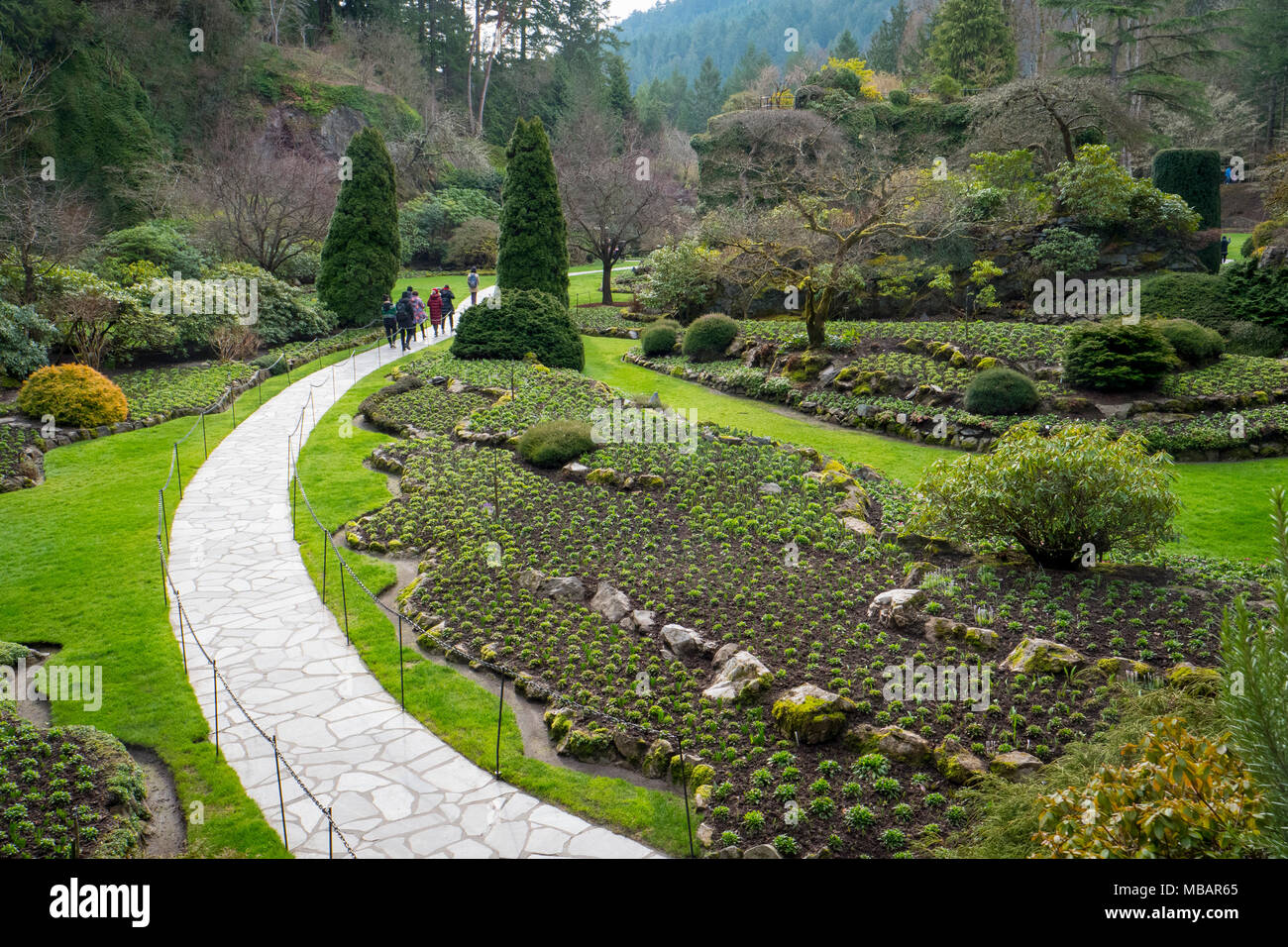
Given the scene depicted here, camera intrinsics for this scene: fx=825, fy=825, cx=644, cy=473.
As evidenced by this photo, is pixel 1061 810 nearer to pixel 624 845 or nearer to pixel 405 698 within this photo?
pixel 624 845

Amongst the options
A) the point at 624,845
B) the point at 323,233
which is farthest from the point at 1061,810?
the point at 323,233

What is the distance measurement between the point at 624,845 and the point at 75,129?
130ft

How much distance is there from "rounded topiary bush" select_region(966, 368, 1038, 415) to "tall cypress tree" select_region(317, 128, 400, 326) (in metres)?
20.1

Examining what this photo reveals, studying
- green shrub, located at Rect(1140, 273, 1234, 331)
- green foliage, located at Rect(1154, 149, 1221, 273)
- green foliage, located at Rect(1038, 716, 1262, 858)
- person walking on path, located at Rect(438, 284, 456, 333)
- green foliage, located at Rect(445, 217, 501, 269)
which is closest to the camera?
green foliage, located at Rect(1038, 716, 1262, 858)

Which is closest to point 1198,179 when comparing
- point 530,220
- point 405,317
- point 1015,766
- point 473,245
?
point 530,220

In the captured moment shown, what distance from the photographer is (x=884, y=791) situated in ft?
19.4

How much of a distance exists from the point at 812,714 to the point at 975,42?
4512 centimetres

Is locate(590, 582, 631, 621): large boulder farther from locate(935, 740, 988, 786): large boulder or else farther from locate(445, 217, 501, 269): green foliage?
locate(445, 217, 501, 269): green foliage

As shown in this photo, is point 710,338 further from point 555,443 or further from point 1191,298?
point 1191,298

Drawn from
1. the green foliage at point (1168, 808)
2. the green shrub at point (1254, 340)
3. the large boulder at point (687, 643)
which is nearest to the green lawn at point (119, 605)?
the large boulder at point (687, 643)

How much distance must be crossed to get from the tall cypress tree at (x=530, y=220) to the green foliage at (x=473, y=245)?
18.8 meters

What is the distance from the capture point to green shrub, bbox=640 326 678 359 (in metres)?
25.2

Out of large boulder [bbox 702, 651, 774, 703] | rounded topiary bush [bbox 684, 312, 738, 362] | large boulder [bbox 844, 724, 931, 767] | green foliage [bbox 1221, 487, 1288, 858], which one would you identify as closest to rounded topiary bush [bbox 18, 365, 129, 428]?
rounded topiary bush [bbox 684, 312, 738, 362]

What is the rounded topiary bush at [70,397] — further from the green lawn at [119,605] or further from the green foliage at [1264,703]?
the green foliage at [1264,703]
